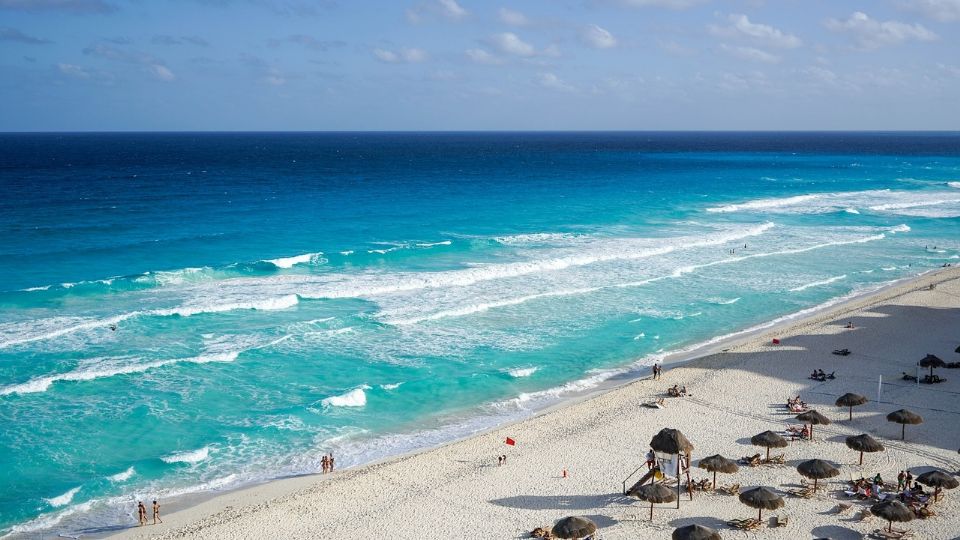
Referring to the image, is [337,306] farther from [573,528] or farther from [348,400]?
[573,528]

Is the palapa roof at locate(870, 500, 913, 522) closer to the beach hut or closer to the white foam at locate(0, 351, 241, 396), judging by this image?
the beach hut

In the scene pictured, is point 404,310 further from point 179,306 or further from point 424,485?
point 424,485

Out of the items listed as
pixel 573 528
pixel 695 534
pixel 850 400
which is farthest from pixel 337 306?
pixel 695 534

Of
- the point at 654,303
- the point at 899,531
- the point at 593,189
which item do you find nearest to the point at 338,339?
the point at 654,303

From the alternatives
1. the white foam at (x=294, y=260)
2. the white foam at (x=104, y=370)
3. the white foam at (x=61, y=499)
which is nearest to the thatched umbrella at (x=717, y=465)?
the white foam at (x=61, y=499)

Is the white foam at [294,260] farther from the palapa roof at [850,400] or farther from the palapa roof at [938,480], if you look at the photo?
the palapa roof at [938,480]
